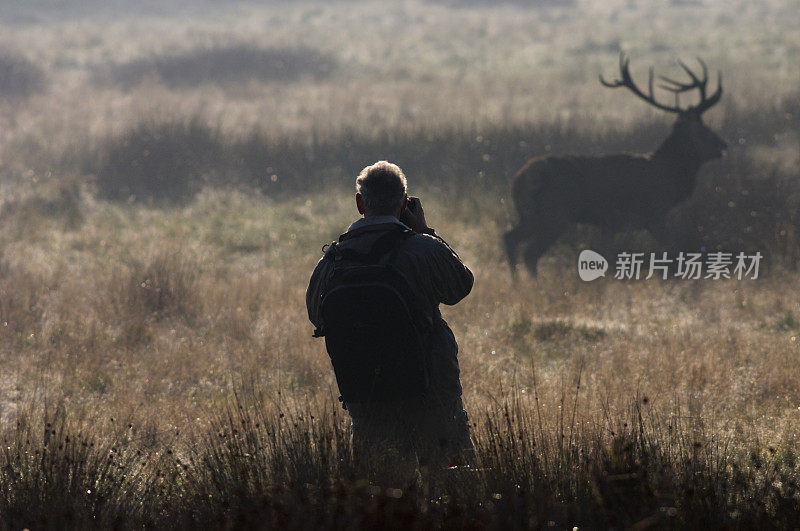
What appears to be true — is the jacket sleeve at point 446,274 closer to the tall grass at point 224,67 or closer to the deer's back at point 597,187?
the deer's back at point 597,187

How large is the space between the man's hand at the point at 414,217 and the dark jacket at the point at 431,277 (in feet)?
0.52

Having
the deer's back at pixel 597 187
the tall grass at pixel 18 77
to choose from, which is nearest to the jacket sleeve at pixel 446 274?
the deer's back at pixel 597 187

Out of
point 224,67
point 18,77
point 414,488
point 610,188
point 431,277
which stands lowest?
point 414,488

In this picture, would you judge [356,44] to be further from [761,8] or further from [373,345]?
[373,345]

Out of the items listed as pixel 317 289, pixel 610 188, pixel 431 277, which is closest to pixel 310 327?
pixel 317 289

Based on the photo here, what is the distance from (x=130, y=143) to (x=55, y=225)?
4.27 m

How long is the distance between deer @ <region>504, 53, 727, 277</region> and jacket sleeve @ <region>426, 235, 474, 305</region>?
6.51 m

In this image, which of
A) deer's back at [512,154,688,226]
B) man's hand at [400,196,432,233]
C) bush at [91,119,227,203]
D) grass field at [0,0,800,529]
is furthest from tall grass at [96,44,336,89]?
man's hand at [400,196,432,233]

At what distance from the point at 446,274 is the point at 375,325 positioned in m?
0.44

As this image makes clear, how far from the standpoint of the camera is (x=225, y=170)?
52.7 ft

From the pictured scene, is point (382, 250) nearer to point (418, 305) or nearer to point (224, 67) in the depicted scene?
point (418, 305)

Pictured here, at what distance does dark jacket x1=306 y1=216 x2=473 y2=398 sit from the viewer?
12.9 ft

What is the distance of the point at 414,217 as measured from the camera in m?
4.23

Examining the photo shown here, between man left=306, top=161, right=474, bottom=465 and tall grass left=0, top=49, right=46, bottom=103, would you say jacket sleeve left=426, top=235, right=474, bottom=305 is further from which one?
tall grass left=0, top=49, right=46, bottom=103
